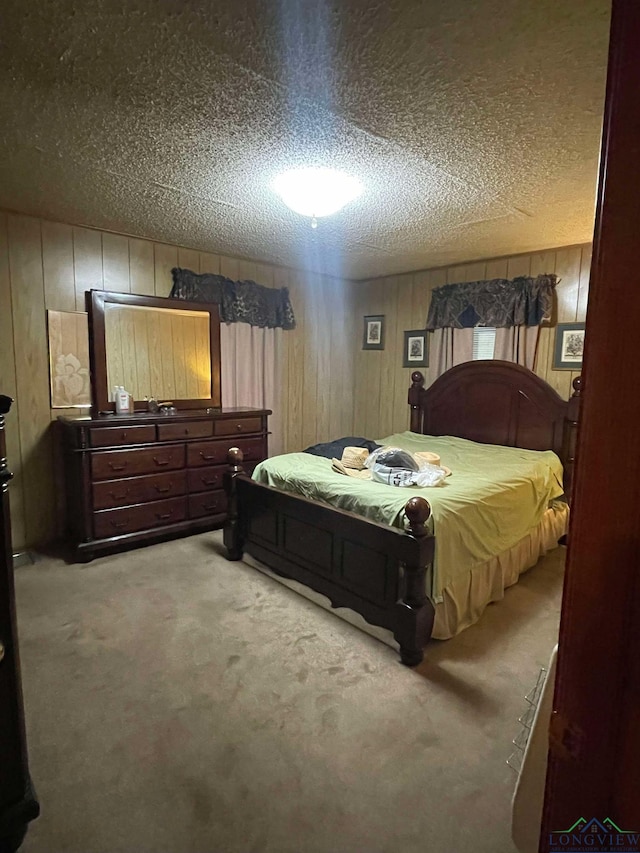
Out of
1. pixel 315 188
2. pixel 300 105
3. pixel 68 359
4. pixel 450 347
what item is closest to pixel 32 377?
pixel 68 359

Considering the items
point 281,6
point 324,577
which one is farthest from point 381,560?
point 281,6

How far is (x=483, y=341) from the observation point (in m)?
4.26

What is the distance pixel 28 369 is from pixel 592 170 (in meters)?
3.76

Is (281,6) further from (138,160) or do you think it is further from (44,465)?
(44,465)

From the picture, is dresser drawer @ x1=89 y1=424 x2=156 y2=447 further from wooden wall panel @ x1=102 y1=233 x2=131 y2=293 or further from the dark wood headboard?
the dark wood headboard

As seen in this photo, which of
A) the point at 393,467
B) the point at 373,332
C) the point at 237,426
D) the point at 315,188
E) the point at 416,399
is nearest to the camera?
the point at 315,188

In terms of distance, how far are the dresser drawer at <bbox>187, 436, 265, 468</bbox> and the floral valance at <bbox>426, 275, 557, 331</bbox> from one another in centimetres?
213

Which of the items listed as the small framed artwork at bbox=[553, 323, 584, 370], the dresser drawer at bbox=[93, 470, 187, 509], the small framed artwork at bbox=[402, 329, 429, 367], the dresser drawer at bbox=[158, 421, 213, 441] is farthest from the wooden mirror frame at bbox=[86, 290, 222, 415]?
the small framed artwork at bbox=[553, 323, 584, 370]

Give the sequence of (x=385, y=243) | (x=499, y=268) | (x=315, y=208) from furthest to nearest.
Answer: (x=499, y=268), (x=385, y=243), (x=315, y=208)

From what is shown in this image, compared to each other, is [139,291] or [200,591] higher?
[139,291]

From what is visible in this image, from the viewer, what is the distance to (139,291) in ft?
12.4

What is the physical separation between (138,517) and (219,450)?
0.83 meters

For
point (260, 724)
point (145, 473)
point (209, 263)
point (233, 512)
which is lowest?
point (260, 724)

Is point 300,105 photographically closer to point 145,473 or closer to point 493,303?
point 145,473
